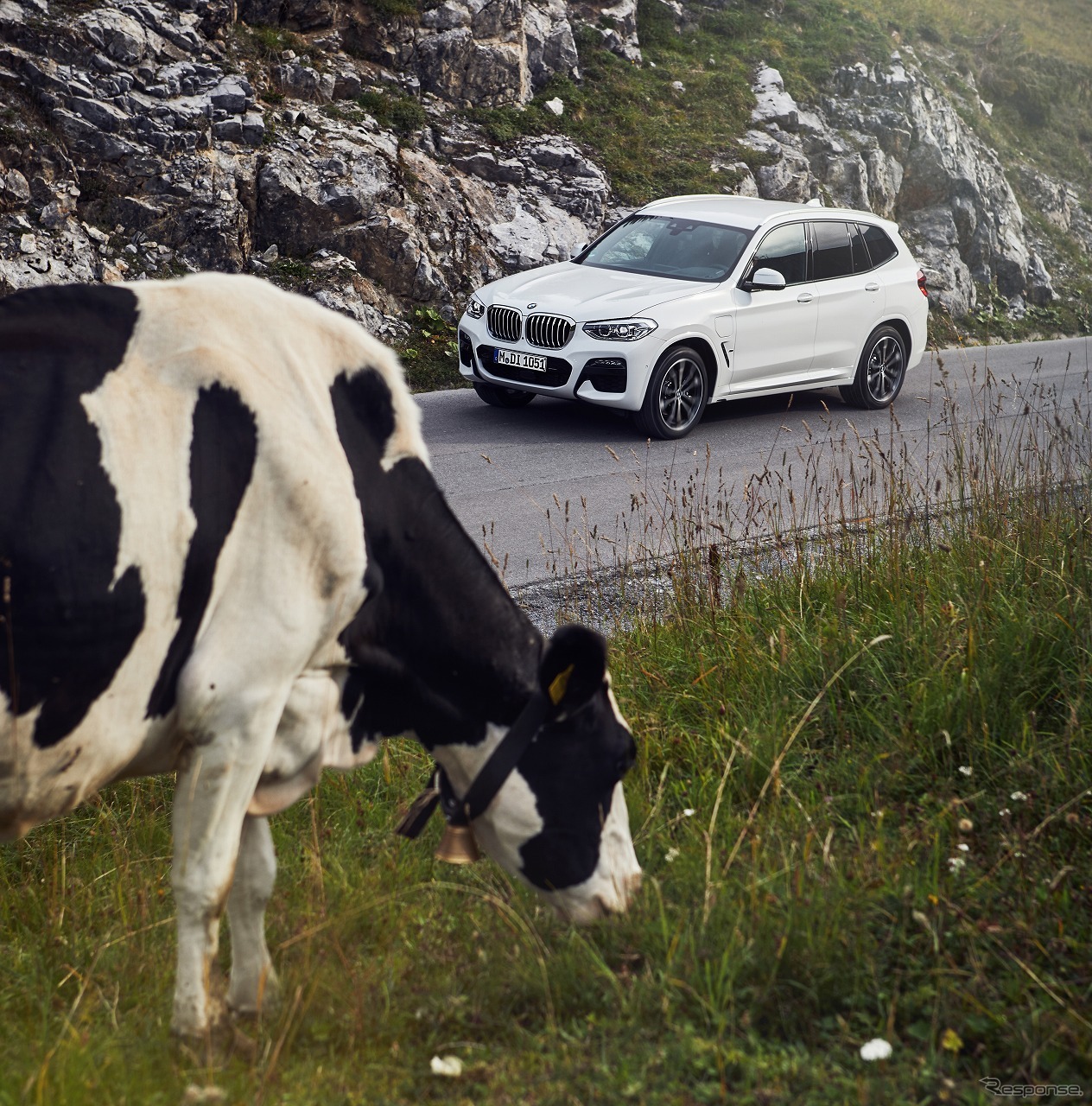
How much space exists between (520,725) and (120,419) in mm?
1116

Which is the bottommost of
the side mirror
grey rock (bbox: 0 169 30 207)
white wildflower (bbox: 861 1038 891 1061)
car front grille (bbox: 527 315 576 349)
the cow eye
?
white wildflower (bbox: 861 1038 891 1061)

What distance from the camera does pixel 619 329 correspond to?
33.5 ft

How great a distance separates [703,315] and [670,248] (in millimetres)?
1441

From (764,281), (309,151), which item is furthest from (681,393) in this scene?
(309,151)

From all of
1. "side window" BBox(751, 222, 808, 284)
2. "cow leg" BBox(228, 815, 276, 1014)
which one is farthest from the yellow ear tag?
"side window" BBox(751, 222, 808, 284)

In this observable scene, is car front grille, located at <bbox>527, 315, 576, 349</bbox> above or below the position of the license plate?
above

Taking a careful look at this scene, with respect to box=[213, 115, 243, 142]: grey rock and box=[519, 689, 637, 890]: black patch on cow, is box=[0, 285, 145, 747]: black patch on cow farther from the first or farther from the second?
box=[213, 115, 243, 142]: grey rock

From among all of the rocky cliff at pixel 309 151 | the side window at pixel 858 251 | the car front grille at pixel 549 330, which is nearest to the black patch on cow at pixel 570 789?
the car front grille at pixel 549 330

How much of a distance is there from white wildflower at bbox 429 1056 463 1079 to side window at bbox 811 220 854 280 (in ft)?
34.4

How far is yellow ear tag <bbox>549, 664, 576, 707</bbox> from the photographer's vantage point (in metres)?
2.73

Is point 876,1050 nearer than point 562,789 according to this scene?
Yes

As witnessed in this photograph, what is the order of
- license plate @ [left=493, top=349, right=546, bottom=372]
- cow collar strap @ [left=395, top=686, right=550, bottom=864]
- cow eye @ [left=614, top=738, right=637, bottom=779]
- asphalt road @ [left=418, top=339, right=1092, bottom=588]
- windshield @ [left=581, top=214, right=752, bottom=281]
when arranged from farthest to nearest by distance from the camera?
1. windshield @ [left=581, top=214, right=752, bottom=281]
2. license plate @ [left=493, top=349, right=546, bottom=372]
3. asphalt road @ [left=418, top=339, right=1092, bottom=588]
4. cow eye @ [left=614, top=738, right=637, bottom=779]
5. cow collar strap @ [left=395, top=686, right=550, bottom=864]

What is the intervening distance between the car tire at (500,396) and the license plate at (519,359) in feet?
2.18

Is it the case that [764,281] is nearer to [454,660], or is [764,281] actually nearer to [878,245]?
[878,245]
